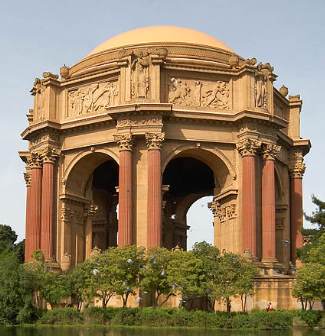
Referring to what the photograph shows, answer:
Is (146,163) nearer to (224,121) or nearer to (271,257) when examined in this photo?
(224,121)

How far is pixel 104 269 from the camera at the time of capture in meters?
42.1

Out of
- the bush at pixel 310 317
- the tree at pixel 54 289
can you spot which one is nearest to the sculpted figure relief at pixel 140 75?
the tree at pixel 54 289

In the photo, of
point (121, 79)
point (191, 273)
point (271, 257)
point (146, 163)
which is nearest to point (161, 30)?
point (121, 79)

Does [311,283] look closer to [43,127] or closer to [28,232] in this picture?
[28,232]

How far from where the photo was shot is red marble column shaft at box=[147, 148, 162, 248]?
49.1 meters

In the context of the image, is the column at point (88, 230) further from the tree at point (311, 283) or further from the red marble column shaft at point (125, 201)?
the tree at point (311, 283)

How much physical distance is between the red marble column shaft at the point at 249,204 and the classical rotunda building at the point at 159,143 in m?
0.07

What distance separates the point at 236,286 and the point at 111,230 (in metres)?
30.2

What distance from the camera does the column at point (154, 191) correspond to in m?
49.1

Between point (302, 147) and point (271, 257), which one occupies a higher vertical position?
point (302, 147)

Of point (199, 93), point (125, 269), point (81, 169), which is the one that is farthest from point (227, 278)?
point (81, 169)

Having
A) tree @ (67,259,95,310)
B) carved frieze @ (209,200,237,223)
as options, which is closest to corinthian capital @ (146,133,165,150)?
carved frieze @ (209,200,237,223)

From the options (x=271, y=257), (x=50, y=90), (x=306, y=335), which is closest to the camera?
(x=306, y=335)

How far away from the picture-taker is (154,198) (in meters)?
49.5
